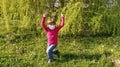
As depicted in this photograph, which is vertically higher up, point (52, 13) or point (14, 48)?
Result: point (52, 13)

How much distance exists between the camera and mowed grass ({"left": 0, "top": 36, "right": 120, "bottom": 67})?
A: 8.12 m

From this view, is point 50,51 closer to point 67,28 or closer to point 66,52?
point 66,52

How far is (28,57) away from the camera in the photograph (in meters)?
8.45

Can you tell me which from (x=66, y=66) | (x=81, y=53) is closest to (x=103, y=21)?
(x=81, y=53)

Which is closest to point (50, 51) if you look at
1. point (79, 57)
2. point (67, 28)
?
point (79, 57)

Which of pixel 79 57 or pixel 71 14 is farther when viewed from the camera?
pixel 71 14

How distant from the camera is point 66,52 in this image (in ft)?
28.4

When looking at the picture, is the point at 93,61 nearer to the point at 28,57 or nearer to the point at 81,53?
the point at 81,53

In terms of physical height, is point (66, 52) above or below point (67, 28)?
below

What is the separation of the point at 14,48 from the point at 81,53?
1.59 metres

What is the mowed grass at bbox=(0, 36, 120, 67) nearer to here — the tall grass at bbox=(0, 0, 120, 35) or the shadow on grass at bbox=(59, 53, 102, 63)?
the shadow on grass at bbox=(59, 53, 102, 63)

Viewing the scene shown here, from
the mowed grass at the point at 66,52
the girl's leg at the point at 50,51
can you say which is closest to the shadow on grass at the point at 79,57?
the mowed grass at the point at 66,52

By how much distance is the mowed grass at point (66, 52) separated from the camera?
8125 mm

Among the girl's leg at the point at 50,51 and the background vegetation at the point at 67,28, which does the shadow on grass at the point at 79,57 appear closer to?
the background vegetation at the point at 67,28
